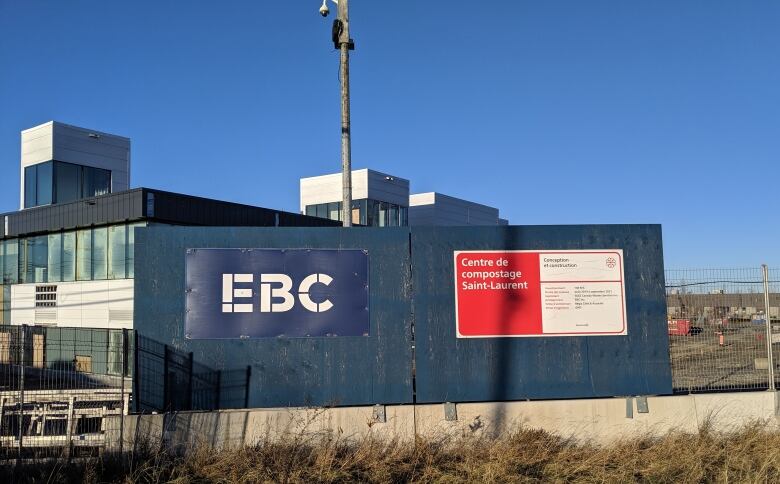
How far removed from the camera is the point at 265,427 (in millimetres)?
9734

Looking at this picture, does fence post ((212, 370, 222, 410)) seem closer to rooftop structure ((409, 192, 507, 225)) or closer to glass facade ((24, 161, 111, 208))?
glass facade ((24, 161, 111, 208))

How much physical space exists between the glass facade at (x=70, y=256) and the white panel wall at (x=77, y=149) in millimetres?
6303

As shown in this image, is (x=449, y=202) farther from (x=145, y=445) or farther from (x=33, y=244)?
(x=145, y=445)

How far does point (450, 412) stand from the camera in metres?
10.1

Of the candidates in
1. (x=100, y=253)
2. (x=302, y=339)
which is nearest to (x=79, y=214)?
(x=100, y=253)

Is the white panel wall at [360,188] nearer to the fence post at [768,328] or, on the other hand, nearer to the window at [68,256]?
the window at [68,256]

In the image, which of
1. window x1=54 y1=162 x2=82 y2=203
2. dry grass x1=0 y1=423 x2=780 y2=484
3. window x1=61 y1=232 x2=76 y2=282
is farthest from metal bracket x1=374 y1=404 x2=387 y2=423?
window x1=54 y1=162 x2=82 y2=203

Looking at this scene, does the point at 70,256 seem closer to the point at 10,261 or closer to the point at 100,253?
the point at 100,253

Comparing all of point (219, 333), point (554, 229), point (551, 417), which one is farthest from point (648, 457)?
point (219, 333)

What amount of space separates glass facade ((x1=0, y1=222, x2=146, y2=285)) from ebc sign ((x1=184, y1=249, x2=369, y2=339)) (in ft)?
43.1

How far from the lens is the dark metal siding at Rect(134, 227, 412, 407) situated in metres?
10.1

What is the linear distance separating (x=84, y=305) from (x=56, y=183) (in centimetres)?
1085

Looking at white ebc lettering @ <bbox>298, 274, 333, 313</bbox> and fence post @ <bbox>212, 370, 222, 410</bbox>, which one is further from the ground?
white ebc lettering @ <bbox>298, 274, 333, 313</bbox>

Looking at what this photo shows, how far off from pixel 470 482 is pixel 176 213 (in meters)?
17.1
